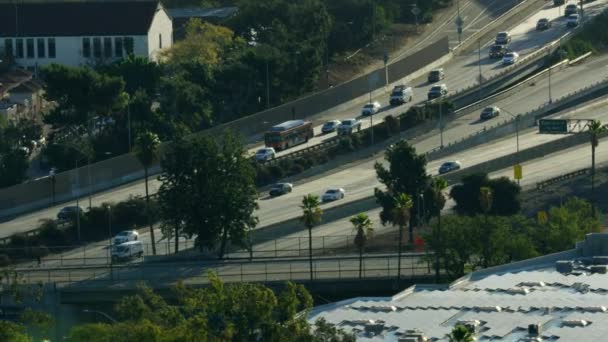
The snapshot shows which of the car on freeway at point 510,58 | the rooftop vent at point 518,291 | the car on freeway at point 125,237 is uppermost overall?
the car on freeway at point 510,58

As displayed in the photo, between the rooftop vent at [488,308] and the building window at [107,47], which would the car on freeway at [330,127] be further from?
the rooftop vent at [488,308]

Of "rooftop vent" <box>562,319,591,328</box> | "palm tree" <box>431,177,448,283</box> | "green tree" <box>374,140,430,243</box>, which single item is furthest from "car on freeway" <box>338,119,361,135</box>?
"rooftop vent" <box>562,319,591,328</box>

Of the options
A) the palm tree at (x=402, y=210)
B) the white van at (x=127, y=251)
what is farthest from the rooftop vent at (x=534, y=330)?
the white van at (x=127, y=251)

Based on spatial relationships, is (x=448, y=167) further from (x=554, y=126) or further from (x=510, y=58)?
(x=510, y=58)

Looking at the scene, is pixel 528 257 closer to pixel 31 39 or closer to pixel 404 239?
pixel 404 239

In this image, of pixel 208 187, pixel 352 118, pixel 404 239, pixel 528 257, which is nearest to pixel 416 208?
pixel 404 239

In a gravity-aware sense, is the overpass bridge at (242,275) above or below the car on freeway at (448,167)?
below
